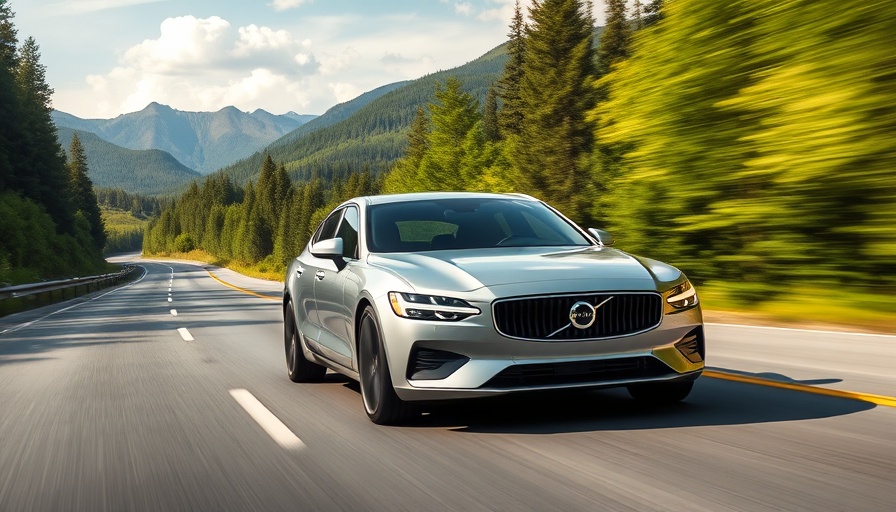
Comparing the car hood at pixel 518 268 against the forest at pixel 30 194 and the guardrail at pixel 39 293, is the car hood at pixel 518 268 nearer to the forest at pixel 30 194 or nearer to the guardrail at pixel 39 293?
the guardrail at pixel 39 293

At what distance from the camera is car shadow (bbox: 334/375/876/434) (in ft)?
18.2

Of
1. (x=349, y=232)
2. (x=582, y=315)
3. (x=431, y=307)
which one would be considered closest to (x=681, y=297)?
(x=582, y=315)

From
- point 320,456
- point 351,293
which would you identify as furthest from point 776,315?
point 320,456

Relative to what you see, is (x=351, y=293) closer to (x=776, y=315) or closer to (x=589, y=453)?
(x=589, y=453)

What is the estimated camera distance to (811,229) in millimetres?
14219

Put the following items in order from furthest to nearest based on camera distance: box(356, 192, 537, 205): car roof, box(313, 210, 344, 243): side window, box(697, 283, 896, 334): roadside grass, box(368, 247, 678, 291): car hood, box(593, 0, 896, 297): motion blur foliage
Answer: box(593, 0, 896, 297): motion blur foliage < box(697, 283, 896, 334): roadside grass < box(313, 210, 344, 243): side window < box(356, 192, 537, 205): car roof < box(368, 247, 678, 291): car hood

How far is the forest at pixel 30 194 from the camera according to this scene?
48.1 metres

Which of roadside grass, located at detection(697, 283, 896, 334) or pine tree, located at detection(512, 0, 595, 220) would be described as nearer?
roadside grass, located at detection(697, 283, 896, 334)

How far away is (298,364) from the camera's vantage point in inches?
326

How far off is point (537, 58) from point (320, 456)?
4880cm

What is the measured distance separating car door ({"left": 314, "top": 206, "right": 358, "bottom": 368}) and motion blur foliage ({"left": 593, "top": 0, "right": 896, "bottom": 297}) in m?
8.18

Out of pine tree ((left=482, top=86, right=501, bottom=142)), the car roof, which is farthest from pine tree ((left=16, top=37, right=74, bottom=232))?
the car roof

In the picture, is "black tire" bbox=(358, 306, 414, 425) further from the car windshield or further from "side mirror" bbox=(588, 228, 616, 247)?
"side mirror" bbox=(588, 228, 616, 247)

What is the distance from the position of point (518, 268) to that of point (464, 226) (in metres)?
1.30
